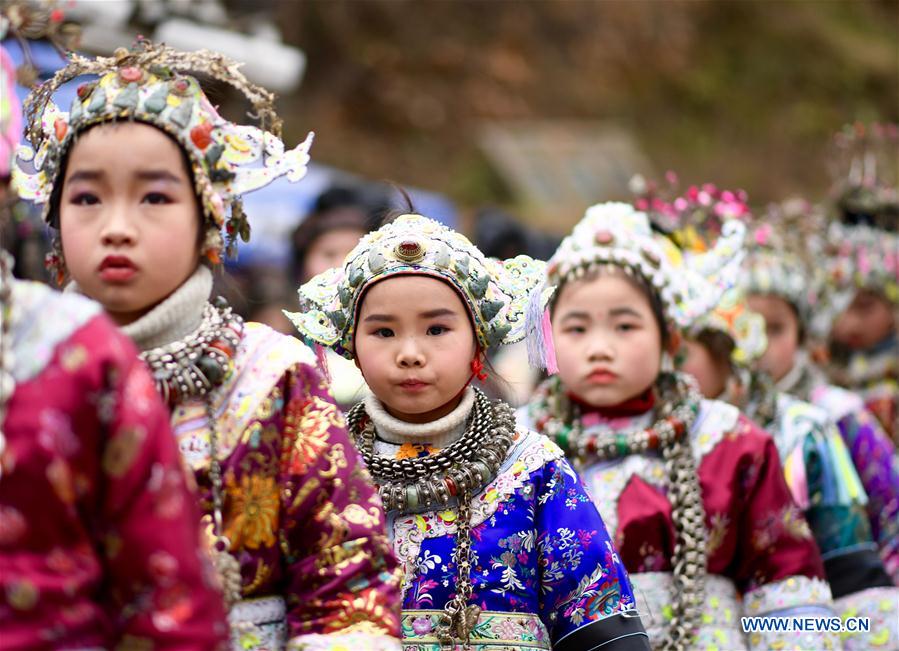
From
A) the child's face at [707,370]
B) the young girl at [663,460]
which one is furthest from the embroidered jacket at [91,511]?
the child's face at [707,370]

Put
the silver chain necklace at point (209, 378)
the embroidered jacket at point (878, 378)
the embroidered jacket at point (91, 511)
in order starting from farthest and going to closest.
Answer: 1. the embroidered jacket at point (878, 378)
2. the silver chain necklace at point (209, 378)
3. the embroidered jacket at point (91, 511)

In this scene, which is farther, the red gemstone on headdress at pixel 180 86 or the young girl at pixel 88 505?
the red gemstone on headdress at pixel 180 86

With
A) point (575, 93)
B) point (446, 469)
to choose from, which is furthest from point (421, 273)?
point (575, 93)

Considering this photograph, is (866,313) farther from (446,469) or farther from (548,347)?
(446,469)

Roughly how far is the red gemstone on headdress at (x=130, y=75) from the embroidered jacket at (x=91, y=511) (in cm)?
85

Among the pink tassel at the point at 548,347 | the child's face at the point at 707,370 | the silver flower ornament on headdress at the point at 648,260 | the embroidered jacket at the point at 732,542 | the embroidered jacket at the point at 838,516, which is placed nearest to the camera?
the pink tassel at the point at 548,347

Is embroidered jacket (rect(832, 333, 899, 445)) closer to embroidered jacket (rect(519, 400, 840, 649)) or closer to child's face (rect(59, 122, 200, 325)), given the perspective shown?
embroidered jacket (rect(519, 400, 840, 649))

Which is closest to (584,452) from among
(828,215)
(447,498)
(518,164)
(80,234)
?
(447,498)

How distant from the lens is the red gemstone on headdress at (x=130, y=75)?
284 centimetres

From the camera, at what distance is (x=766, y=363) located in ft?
20.6

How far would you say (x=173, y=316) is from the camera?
2.78m

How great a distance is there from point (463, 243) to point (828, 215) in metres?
4.70

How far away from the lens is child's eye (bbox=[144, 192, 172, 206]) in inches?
107

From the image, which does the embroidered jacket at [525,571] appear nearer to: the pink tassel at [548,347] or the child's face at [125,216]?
the pink tassel at [548,347]
